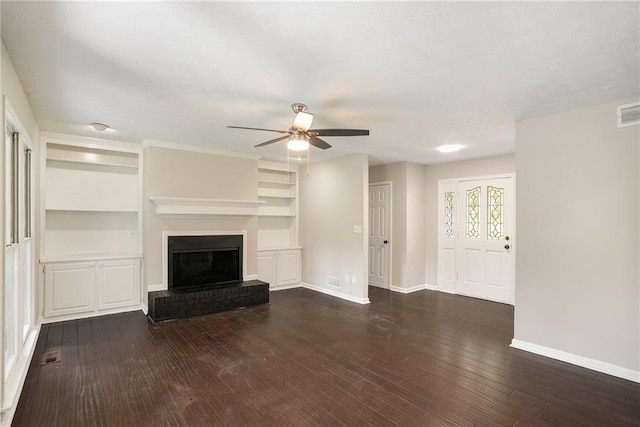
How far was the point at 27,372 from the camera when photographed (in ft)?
9.61

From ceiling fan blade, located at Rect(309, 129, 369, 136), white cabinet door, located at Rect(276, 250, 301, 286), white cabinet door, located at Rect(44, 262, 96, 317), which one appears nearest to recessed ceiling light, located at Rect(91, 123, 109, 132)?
white cabinet door, located at Rect(44, 262, 96, 317)

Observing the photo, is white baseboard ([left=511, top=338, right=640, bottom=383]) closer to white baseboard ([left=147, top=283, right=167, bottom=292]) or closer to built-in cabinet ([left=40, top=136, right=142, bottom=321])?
white baseboard ([left=147, top=283, right=167, bottom=292])

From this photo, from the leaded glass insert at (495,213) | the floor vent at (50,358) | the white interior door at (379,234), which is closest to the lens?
the floor vent at (50,358)

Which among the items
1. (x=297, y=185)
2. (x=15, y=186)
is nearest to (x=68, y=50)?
(x=15, y=186)

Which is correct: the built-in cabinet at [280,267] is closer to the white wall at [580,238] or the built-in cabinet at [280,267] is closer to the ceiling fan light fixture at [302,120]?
the ceiling fan light fixture at [302,120]

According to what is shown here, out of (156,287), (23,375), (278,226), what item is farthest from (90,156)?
(278,226)

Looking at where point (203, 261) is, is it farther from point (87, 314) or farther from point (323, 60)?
point (323, 60)

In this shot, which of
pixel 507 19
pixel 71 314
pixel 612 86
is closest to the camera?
pixel 507 19

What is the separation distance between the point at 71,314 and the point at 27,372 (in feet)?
5.36

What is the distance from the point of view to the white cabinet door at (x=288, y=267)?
20.9 ft

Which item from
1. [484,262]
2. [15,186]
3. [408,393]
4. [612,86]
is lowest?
[408,393]

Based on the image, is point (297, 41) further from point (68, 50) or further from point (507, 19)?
point (68, 50)

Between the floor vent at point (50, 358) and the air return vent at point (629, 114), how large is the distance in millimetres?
5783

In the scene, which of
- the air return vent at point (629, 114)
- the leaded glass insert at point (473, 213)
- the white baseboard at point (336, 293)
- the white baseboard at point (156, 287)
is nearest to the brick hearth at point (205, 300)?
the white baseboard at point (156, 287)
